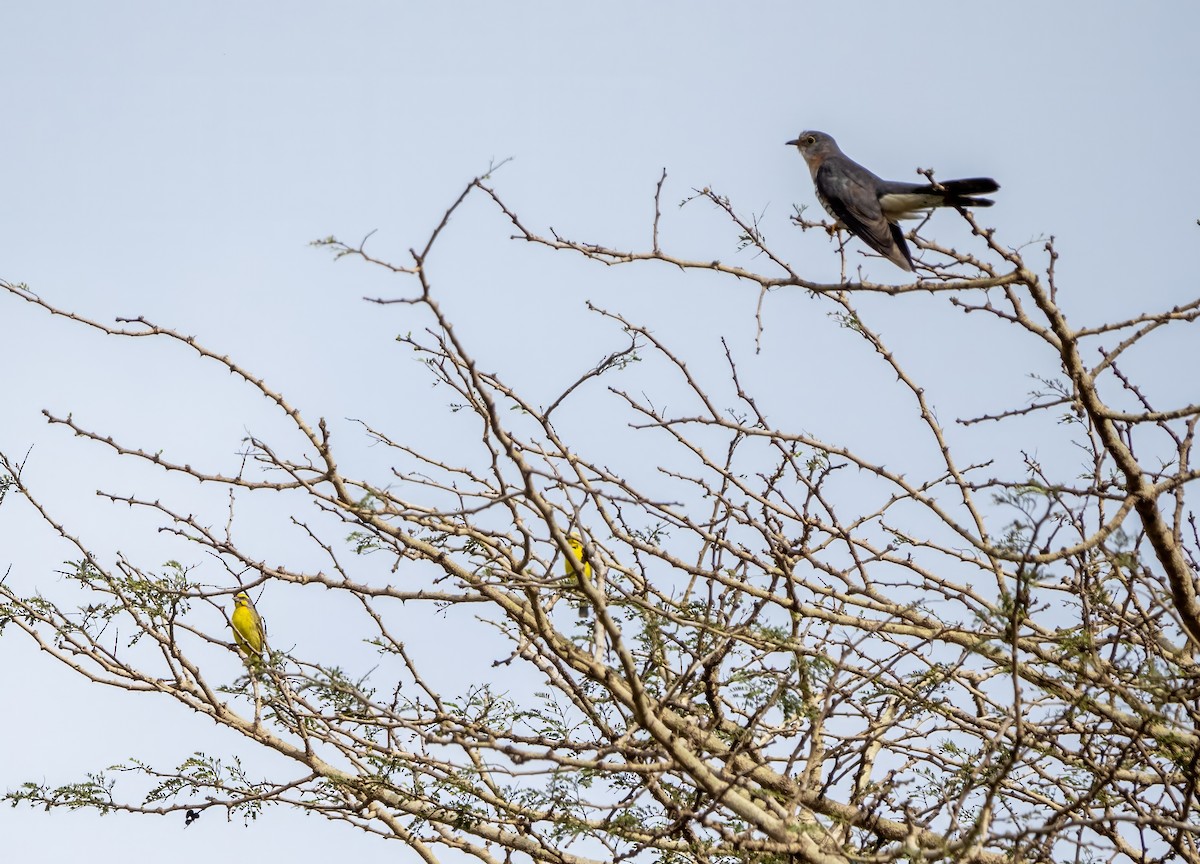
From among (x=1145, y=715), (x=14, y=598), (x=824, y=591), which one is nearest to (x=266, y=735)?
(x=14, y=598)

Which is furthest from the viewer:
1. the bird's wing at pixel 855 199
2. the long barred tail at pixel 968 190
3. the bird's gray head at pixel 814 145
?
the bird's gray head at pixel 814 145

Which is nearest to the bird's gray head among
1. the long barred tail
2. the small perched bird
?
the small perched bird

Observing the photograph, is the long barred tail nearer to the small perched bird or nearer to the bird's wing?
the small perched bird

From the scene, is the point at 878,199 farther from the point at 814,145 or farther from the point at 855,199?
the point at 814,145

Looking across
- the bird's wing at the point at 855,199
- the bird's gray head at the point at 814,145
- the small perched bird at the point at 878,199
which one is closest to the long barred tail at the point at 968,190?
the small perched bird at the point at 878,199

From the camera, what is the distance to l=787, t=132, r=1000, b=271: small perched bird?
16.1ft

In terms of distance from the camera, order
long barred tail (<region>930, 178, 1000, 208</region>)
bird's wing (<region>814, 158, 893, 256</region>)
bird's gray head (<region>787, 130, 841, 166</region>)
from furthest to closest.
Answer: bird's gray head (<region>787, 130, 841, 166</region>) → bird's wing (<region>814, 158, 893, 256</region>) → long barred tail (<region>930, 178, 1000, 208</region>)

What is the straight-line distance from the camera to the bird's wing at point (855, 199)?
5234mm

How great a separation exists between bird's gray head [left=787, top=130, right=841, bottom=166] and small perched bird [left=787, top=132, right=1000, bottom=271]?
0.12 metres

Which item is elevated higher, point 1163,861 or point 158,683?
point 158,683

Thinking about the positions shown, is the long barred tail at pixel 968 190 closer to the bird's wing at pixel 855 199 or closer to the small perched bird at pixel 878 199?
the small perched bird at pixel 878 199

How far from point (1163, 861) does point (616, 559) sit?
199cm

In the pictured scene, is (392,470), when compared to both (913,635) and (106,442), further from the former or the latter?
(913,635)

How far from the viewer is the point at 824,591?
4.34m
